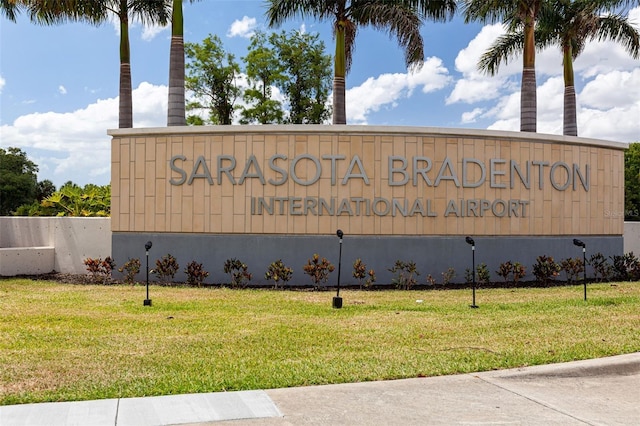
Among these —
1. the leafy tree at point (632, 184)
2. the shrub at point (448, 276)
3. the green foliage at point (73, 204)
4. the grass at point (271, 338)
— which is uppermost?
the leafy tree at point (632, 184)

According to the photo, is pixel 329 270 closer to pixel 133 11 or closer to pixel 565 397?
pixel 565 397

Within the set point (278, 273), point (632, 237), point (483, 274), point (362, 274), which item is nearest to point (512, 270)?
point (483, 274)

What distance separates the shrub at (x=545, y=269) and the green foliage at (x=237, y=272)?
766cm

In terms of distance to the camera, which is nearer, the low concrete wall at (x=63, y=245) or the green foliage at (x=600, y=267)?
the low concrete wall at (x=63, y=245)

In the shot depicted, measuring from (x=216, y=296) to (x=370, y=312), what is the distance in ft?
13.1

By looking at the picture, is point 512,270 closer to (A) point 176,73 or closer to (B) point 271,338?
(B) point 271,338

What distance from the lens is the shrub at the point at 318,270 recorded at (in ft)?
52.1

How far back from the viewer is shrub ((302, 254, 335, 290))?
52.1 feet

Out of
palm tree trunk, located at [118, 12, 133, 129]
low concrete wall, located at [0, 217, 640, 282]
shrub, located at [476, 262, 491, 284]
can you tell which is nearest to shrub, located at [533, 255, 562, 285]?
low concrete wall, located at [0, 217, 640, 282]

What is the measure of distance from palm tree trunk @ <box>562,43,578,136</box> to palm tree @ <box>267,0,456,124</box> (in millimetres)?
6281

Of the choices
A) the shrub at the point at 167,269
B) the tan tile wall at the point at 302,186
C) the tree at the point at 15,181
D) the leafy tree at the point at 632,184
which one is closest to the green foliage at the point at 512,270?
the tan tile wall at the point at 302,186

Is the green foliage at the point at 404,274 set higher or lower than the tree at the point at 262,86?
lower

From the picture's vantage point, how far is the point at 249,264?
16766mm

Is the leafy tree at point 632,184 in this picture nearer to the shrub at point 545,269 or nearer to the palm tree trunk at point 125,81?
the shrub at point 545,269
